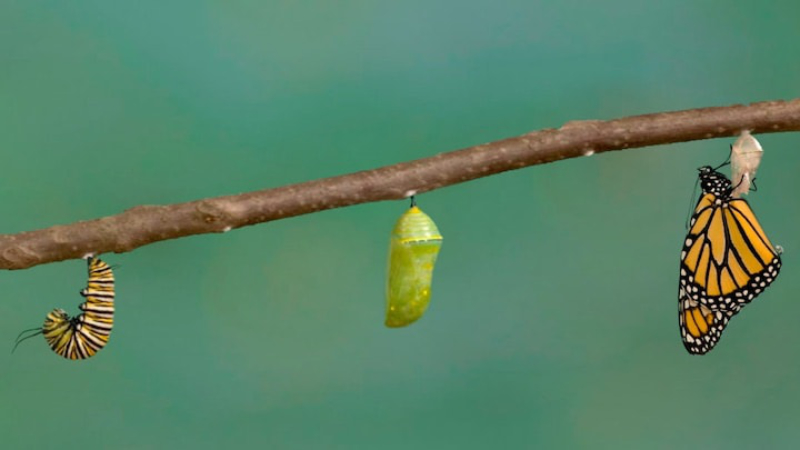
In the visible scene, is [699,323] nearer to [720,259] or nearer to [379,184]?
[720,259]

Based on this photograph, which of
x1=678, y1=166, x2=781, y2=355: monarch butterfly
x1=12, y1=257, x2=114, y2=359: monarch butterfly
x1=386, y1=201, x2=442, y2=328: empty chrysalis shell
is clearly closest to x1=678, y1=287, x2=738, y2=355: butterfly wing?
x1=678, y1=166, x2=781, y2=355: monarch butterfly

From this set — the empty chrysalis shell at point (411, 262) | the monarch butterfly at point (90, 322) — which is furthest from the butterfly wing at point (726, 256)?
the monarch butterfly at point (90, 322)

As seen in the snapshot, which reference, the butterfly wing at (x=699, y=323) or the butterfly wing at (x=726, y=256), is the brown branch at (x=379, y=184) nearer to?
the butterfly wing at (x=726, y=256)

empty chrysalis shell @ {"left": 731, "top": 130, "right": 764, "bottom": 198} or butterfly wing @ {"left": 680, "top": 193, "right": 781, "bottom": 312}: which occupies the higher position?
empty chrysalis shell @ {"left": 731, "top": 130, "right": 764, "bottom": 198}

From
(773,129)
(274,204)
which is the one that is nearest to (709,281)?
(773,129)

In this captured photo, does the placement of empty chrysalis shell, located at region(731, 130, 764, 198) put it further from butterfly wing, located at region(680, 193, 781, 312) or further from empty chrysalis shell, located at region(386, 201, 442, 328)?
empty chrysalis shell, located at region(386, 201, 442, 328)
